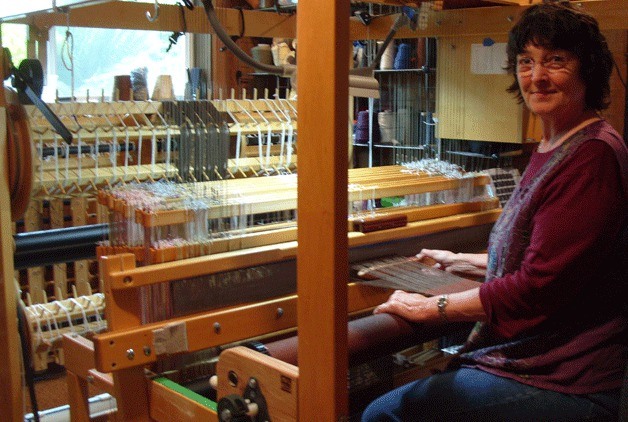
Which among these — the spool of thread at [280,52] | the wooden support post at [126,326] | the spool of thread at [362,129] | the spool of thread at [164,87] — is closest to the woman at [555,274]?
the wooden support post at [126,326]

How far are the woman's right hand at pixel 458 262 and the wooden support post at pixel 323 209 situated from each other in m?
0.86

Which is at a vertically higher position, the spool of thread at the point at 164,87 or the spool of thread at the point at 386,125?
the spool of thread at the point at 164,87

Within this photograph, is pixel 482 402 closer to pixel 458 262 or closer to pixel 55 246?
pixel 458 262

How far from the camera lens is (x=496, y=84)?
→ 9.09 feet

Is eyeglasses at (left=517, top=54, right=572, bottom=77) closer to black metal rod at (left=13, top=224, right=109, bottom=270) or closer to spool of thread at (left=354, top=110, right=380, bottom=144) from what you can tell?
black metal rod at (left=13, top=224, right=109, bottom=270)

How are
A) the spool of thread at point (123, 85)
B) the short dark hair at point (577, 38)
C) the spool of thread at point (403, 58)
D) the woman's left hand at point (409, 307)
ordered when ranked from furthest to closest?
1. the spool of thread at point (403, 58)
2. the spool of thread at point (123, 85)
3. the woman's left hand at point (409, 307)
4. the short dark hair at point (577, 38)

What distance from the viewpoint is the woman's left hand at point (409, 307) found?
1.74m

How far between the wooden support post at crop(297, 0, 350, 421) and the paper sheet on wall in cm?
153

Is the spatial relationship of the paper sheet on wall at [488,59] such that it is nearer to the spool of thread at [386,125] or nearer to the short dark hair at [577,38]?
the short dark hair at [577,38]

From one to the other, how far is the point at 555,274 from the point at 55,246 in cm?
164

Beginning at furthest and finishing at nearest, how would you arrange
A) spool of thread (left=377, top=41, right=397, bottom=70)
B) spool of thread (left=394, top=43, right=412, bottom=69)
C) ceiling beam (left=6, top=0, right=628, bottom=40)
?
spool of thread (left=377, top=41, right=397, bottom=70) → spool of thread (left=394, top=43, right=412, bottom=69) → ceiling beam (left=6, top=0, right=628, bottom=40)

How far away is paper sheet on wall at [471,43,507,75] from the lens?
2689 millimetres

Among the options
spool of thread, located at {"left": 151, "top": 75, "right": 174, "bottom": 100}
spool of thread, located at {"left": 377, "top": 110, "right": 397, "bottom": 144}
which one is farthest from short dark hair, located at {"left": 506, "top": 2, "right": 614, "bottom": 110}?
spool of thread, located at {"left": 377, "top": 110, "right": 397, "bottom": 144}

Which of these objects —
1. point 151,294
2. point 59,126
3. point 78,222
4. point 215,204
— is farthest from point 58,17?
point 78,222
